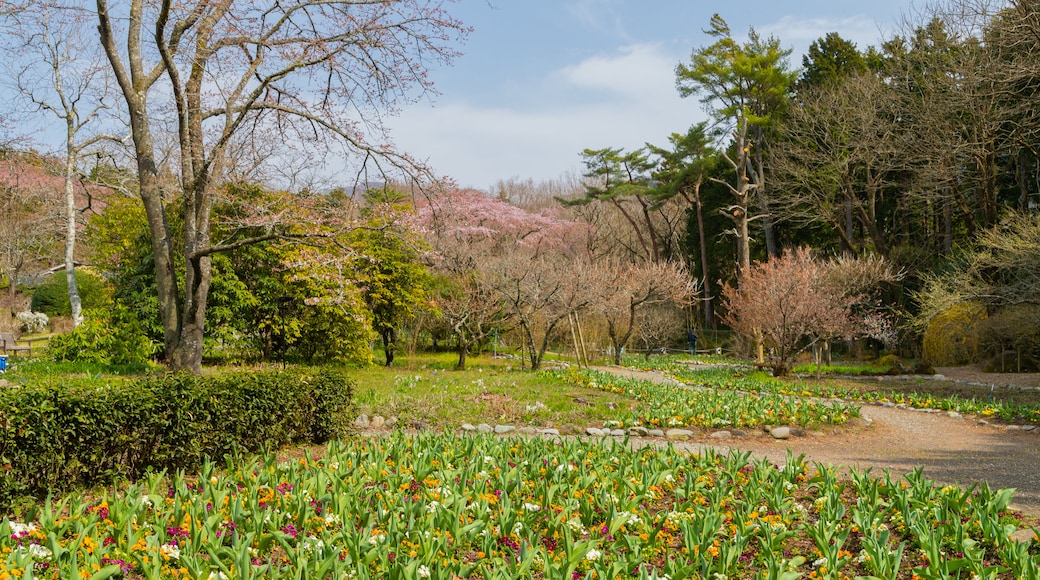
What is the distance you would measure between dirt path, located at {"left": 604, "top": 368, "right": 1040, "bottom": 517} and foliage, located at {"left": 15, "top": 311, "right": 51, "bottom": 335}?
23.3 m

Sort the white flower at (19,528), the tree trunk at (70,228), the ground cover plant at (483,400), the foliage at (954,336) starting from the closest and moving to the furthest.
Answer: the white flower at (19,528), the ground cover plant at (483,400), the foliage at (954,336), the tree trunk at (70,228)

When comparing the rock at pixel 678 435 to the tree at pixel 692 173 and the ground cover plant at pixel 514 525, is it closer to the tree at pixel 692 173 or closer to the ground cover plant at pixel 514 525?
the ground cover plant at pixel 514 525

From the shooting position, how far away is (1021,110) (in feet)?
55.3

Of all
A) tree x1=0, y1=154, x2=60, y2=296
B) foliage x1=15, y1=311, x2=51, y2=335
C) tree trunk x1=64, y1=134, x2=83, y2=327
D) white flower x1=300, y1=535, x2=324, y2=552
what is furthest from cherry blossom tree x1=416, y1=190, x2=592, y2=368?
foliage x1=15, y1=311, x2=51, y2=335

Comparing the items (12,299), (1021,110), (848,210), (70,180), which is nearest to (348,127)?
(70,180)

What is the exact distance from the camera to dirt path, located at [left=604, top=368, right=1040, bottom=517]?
253 inches

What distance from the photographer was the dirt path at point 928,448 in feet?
21.0

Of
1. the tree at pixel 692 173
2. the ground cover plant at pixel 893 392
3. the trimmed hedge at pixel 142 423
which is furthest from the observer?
the tree at pixel 692 173

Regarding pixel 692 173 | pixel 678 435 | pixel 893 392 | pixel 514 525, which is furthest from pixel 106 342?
pixel 692 173

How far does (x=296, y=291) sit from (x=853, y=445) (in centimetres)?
1083

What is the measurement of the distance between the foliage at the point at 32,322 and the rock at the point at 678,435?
74.9ft

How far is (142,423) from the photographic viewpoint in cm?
523

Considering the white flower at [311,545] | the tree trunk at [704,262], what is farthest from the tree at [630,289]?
the white flower at [311,545]

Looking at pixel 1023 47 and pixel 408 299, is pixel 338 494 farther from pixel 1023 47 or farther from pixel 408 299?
pixel 1023 47
